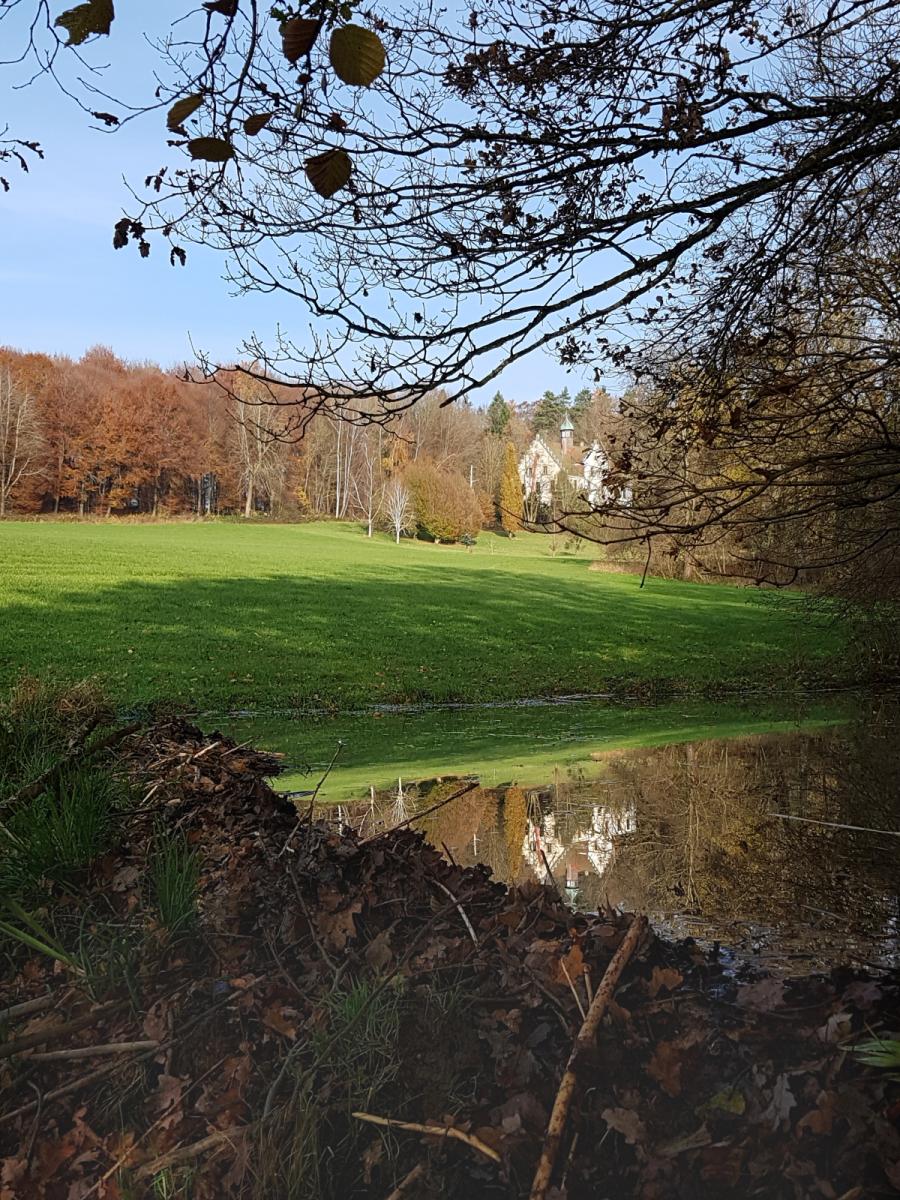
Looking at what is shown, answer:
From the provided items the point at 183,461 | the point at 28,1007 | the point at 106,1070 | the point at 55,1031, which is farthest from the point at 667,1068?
the point at 183,461

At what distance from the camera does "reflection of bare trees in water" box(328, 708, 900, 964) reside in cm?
446

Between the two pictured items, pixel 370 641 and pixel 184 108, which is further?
pixel 370 641

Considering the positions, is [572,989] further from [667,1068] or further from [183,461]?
[183,461]

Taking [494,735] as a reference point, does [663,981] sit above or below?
above

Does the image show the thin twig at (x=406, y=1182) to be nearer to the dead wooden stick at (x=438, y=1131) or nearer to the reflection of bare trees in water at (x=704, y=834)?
the dead wooden stick at (x=438, y=1131)

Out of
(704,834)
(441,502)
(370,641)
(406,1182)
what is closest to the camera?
(406,1182)

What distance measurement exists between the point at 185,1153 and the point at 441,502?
5895 centimetres

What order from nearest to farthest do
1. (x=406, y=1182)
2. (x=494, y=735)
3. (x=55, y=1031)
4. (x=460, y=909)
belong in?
(x=406, y=1182) → (x=55, y=1031) → (x=460, y=909) → (x=494, y=735)

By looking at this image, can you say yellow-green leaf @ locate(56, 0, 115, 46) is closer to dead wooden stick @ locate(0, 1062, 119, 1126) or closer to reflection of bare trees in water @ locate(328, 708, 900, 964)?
dead wooden stick @ locate(0, 1062, 119, 1126)

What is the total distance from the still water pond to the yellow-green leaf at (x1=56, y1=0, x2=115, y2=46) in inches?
121

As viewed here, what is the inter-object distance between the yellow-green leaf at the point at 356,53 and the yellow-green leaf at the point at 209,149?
0.64 meters

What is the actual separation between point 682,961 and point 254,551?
126 feet

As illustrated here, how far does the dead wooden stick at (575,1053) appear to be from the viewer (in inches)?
94.9

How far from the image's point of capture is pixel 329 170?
2.54m
